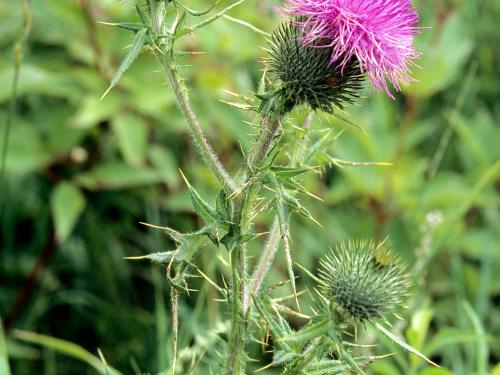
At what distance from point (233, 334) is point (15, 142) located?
2.13 metres

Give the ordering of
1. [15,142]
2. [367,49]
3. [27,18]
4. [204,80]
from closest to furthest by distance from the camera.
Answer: [367,49] → [27,18] → [15,142] → [204,80]

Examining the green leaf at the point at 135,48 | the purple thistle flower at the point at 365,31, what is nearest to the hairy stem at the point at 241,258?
the purple thistle flower at the point at 365,31

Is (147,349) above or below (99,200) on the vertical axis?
below

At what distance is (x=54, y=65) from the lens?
404 cm

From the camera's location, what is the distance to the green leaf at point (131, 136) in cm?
369

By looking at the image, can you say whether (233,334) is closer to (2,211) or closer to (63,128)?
(63,128)

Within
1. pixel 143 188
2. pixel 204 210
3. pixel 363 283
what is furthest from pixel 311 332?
pixel 143 188

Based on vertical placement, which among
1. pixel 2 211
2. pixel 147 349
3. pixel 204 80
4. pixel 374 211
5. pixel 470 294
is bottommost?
pixel 147 349

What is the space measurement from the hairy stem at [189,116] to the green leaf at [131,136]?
1.71m

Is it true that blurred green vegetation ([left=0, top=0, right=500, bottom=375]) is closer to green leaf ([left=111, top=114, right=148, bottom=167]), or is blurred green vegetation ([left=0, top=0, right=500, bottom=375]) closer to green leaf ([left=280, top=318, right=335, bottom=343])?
green leaf ([left=111, top=114, right=148, bottom=167])

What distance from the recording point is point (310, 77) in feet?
6.59

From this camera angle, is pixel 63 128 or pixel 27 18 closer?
pixel 27 18

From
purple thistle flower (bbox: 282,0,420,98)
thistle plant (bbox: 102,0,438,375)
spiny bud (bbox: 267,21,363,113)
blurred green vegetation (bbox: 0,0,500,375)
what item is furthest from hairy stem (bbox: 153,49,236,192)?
blurred green vegetation (bbox: 0,0,500,375)

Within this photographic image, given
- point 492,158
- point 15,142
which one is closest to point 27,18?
point 15,142
